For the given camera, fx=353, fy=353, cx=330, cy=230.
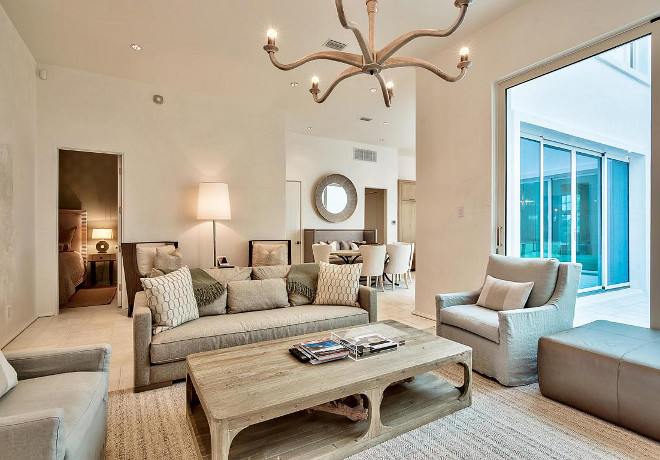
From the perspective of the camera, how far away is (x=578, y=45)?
287cm

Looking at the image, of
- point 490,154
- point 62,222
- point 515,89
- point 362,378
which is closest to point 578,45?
point 515,89

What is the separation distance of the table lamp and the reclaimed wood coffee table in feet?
20.6

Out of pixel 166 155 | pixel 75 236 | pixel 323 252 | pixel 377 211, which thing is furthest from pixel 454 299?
pixel 75 236

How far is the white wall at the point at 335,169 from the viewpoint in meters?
7.51

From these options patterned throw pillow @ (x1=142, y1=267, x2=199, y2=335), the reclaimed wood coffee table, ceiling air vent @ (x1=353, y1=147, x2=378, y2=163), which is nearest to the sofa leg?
patterned throw pillow @ (x1=142, y1=267, x2=199, y2=335)

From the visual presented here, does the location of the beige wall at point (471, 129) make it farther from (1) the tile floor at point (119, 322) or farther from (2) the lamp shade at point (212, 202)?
(2) the lamp shade at point (212, 202)

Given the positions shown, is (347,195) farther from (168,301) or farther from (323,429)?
(323,429)

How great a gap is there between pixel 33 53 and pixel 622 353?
616 centimetres

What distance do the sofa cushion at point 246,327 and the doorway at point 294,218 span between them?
14.4 ft

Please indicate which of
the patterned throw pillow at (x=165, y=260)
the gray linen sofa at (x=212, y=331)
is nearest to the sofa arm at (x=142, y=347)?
the gray linen sofa at (x=212, y=331)

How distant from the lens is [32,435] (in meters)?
1.05

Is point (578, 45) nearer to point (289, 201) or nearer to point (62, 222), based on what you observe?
point (289, 201)

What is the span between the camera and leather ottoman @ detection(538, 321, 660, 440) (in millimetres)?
1816

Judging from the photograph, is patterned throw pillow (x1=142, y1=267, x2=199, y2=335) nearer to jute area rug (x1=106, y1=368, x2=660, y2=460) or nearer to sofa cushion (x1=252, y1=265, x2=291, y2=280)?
jute area rug (x1=106, y1=368, x2=660, y2=460)
